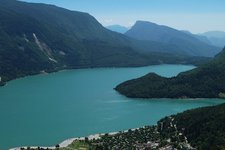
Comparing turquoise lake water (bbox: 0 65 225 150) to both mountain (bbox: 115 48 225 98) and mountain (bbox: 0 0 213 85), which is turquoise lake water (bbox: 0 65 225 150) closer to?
mountain (bbox: 115 48 225 98)

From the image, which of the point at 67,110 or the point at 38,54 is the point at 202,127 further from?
the point at 38,54

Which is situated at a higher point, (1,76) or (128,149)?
(1,76)

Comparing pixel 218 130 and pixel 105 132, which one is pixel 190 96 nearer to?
pixel 105 132

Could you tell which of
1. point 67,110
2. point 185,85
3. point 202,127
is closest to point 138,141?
point 202,127

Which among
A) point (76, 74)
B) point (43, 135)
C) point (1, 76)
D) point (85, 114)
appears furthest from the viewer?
point (76, 74)

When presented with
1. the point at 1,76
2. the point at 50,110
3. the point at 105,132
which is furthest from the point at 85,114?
the point at 1,76

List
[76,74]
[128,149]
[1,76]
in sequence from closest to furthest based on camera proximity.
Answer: [128,149], [1,76], [76,74]

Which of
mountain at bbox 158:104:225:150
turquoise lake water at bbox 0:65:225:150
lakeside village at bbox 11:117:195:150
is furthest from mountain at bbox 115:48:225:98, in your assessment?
lakeside village at bbox 11:117:195:150
